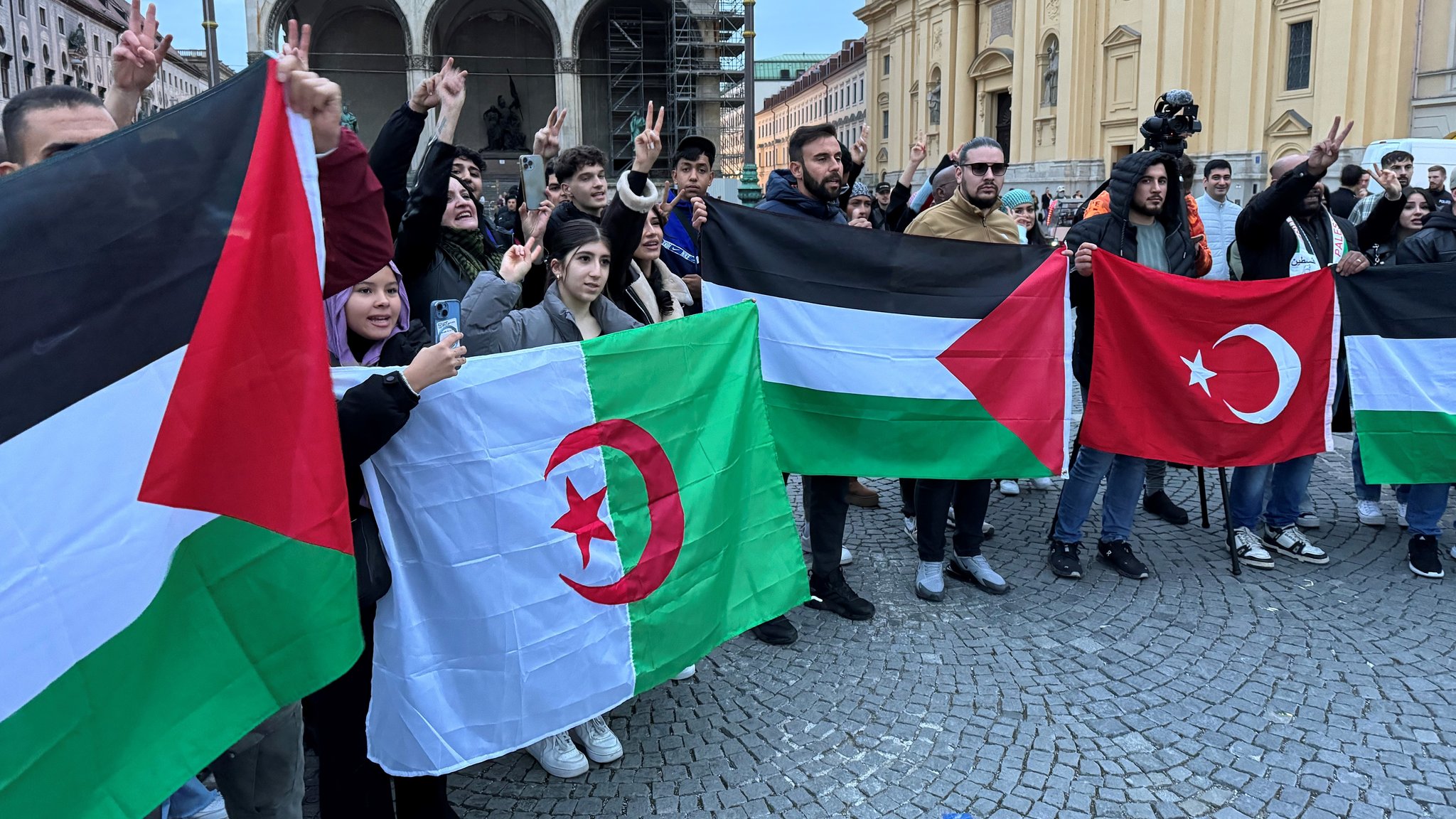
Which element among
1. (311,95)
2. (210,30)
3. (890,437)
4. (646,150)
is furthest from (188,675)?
(210,30)

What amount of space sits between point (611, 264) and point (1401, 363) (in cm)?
415

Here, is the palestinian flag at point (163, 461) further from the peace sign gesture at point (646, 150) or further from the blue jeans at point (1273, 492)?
the blue jeans at point (1273, 492)

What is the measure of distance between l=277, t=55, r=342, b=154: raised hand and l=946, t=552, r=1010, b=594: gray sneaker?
3.72m

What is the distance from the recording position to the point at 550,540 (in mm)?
3031

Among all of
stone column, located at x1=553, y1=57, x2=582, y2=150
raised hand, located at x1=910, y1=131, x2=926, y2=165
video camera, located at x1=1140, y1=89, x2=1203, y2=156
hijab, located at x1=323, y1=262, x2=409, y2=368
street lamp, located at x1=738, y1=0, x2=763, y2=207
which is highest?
stone column, located at x1=553, y1=57, x2=582, y2=150

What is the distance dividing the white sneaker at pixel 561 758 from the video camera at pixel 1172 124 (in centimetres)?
527

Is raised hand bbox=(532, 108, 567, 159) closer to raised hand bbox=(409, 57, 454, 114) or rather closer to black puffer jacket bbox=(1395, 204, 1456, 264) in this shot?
raised hand bbox=(409, 57, 454, 114)

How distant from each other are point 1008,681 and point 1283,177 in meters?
3.25

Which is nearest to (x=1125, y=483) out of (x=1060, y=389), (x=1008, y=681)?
(x=1060, y=389)

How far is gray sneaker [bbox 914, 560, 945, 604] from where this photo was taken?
4918 mm

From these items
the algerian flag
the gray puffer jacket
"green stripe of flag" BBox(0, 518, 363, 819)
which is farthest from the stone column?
"green stripe of flag" BBox(0, 518, 363, 819)

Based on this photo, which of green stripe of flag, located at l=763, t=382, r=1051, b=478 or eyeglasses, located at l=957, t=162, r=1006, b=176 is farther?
eyeglasses, located at l=957, t=162, r=1006, b=176

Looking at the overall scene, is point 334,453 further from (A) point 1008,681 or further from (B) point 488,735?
(A) point 1008,681

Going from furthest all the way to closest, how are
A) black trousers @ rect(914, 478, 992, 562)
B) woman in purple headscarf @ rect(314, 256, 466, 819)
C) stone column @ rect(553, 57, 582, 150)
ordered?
stone column @ rect(553, 57, 582, 150) < black trousers @ rect(914, 478, 992, 562) < woman in purple headscarf @ rect(314, 256, 466, 819)
